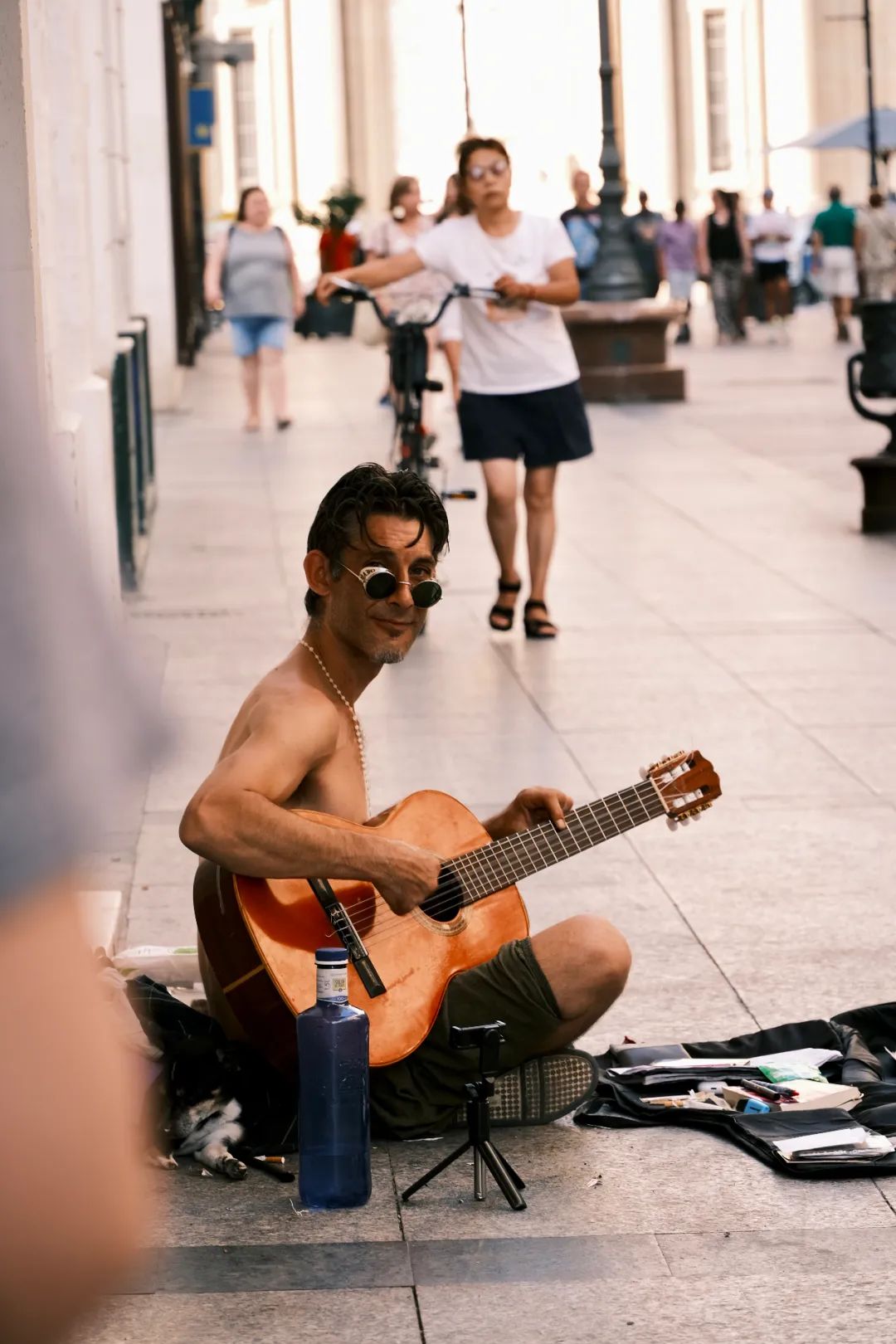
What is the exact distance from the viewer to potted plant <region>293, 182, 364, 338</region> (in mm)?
33344

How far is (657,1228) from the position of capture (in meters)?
4.09

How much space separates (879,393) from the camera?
12.8 m

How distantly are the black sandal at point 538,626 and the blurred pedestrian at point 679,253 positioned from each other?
22189 millimetres

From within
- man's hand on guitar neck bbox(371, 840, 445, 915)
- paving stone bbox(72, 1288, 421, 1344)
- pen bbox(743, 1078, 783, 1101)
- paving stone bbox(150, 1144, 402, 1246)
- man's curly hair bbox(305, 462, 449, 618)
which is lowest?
paving stone bbox(72, 1288, 421, 1344)

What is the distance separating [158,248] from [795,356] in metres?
10.5

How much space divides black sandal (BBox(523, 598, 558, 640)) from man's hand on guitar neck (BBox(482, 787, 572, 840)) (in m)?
5.46

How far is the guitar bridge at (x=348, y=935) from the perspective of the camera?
14.3ft

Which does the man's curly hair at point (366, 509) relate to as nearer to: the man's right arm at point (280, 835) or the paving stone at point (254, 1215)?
the man's right arm at point (280, 835)

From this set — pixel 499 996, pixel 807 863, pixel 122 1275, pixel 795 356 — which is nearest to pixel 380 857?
pixel 499 996

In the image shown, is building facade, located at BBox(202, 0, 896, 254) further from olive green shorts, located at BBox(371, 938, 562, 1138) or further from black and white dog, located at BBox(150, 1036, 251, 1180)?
black and white dog, located at BBox(150, 1036, 251, 1180)

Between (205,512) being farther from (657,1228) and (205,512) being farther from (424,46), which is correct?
(424,46)

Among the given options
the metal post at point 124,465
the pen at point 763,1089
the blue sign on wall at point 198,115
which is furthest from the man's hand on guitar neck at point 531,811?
the blue sign on wall at point 198,115

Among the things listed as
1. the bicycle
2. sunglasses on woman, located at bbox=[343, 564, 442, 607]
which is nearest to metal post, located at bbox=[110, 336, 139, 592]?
the bicycle

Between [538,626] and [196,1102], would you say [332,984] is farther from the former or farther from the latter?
[538,626]
